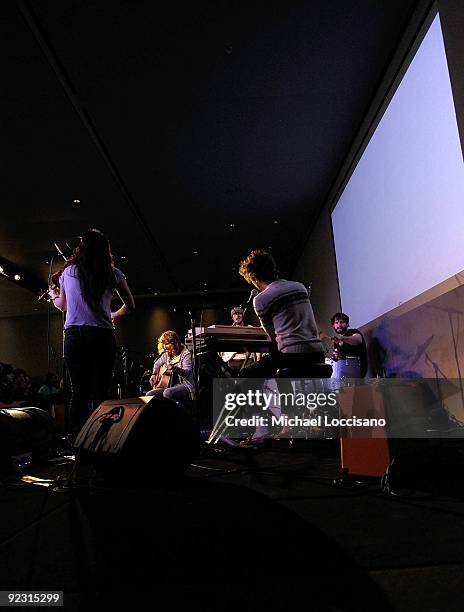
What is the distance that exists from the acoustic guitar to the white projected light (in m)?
2.41

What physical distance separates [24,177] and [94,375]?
449cm

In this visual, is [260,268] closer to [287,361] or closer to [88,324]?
[287,361]

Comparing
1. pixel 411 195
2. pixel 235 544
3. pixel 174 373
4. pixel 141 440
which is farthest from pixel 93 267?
pixel 411 195

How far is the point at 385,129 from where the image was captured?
4387mm

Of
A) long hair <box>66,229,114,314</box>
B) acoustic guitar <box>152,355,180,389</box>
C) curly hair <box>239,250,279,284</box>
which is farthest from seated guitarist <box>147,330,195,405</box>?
long hair <box>66,229,114,314</box>

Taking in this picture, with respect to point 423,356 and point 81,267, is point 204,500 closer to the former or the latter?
point 81,267

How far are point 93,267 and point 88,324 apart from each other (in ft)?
1.07

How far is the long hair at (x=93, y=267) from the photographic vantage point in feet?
7.86

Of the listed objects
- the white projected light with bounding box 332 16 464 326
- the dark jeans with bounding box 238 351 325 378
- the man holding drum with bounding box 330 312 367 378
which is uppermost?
the white projected light with bounding box 332 16 464 326

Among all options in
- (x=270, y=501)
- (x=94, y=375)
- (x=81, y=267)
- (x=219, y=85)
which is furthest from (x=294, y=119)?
(x=270, y=501)

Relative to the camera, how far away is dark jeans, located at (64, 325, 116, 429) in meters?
2.31

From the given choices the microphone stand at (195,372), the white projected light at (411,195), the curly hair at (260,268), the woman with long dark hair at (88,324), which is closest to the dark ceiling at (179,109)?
the white projected light at (411,195)

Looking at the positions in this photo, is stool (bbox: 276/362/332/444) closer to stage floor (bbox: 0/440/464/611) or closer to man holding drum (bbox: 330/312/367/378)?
stage floor (bbox: 0/440/464/611)

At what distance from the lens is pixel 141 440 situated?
6.30ft
